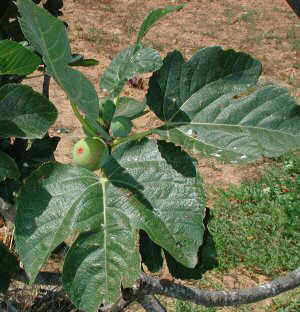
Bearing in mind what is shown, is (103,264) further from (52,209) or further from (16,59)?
(16,59)

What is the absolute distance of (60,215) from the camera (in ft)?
2.82

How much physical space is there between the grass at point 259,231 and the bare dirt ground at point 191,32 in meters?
1.10

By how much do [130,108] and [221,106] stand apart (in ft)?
0.53

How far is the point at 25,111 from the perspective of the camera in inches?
35.3

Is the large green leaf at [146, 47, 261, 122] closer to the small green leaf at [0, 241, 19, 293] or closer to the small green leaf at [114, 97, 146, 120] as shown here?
the small green leaf at [114, 97, 146, 120]

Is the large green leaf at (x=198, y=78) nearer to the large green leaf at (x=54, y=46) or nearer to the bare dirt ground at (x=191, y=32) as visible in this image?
the large green leaf at (x=54, y=46)

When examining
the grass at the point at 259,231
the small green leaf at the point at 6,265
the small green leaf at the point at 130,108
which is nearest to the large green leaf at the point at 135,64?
the small green leaf at the point at 130,108

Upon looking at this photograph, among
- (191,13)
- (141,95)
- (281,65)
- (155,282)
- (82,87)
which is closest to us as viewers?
(82,87)

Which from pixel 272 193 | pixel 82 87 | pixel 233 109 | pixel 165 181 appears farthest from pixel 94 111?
pixel 272 193

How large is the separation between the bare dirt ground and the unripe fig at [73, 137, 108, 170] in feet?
11.9

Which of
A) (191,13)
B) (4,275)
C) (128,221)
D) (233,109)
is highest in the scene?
(233,109)

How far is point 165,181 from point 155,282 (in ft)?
1.32

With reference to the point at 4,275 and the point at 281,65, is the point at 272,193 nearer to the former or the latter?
the point at 281,65

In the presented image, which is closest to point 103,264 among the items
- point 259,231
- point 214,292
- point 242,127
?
point 242,127
